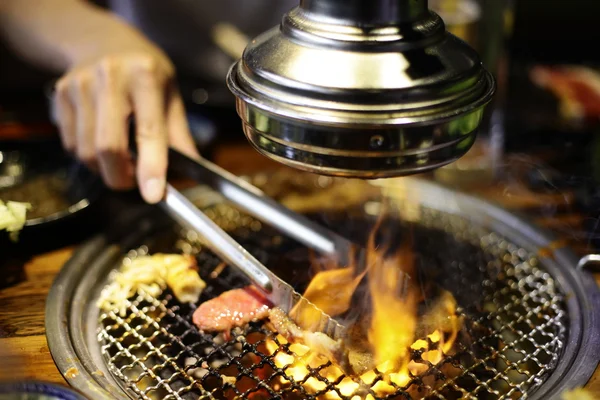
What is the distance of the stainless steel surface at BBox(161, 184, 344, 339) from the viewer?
1792mm

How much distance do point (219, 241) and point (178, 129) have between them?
0.72 metres

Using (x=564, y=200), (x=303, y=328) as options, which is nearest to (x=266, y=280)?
(x=303, y=328)

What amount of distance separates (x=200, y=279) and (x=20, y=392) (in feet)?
2.48

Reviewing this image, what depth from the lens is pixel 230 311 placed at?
6.66 feet

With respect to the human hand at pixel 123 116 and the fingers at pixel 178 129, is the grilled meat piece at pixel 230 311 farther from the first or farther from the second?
the fingers at pixel 178 129

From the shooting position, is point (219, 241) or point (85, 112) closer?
point (219, 241)

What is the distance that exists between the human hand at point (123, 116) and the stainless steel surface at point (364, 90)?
3.18 ft

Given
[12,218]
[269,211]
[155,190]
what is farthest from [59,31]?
[269,211]

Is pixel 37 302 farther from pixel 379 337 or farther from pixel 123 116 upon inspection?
pixel 379 337

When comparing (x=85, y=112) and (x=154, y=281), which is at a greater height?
(x=85, y=112)

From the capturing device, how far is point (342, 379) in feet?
6.00

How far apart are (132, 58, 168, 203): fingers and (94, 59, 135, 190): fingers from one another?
55 mm

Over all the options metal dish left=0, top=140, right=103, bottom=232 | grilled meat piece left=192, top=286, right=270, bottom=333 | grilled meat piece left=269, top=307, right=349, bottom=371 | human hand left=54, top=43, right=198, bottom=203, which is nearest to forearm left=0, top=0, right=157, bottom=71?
human hand left=54, top=43, right=198, bottom=203

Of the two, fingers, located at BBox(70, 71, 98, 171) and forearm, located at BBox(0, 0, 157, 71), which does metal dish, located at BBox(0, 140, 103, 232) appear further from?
forearm, located at BBox(0, 0, 157, 71)
